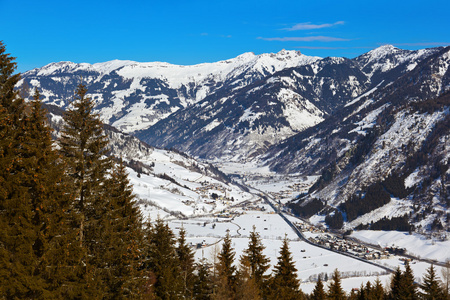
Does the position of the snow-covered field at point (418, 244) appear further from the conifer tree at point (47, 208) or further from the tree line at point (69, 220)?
the conifer tree at point (47, 208)

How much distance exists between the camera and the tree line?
21625 millimetres

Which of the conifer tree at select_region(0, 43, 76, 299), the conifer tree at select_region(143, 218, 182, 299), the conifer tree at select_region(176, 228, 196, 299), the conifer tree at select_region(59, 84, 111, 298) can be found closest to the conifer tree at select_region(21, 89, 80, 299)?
the conifer tree at select_region(0, 43, 76, 299)

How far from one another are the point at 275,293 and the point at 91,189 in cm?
2789

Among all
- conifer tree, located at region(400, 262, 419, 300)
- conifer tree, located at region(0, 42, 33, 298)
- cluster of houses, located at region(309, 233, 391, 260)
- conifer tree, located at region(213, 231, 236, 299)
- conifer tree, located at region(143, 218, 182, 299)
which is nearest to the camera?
conifer tree, located at region(0, 42, 33, 298)

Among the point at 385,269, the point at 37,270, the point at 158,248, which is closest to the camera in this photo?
the point at 37,270

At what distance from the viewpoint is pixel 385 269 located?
521 feet

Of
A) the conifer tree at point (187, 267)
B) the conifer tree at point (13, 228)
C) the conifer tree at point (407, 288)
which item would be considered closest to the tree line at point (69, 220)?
the conifer tree at point (13, 228)

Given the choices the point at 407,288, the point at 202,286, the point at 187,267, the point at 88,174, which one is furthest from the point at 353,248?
the point at 88,174

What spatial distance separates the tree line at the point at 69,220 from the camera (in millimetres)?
21625

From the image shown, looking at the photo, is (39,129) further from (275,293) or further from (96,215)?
(275,293)

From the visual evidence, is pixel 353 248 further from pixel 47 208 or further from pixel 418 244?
pixel 47 208

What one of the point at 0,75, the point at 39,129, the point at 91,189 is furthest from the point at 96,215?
the point at 0,75

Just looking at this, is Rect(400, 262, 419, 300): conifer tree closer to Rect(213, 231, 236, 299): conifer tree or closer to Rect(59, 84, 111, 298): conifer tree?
Rect(213, 231, 236, 299): conifer tree

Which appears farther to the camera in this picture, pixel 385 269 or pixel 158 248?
pixel 385 269
